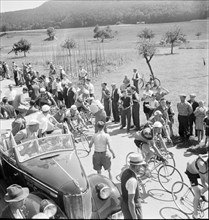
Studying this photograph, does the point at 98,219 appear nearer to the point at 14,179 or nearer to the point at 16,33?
the point at 14,179

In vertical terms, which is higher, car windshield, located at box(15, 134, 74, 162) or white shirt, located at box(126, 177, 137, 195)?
car windshield, located at box(15, 134, 74, 162)

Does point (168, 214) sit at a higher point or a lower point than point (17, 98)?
lower

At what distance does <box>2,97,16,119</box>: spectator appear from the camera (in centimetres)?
1401

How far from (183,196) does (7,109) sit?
32.8ft

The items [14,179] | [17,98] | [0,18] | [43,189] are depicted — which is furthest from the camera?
[0,18]

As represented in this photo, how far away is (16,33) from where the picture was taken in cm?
8000

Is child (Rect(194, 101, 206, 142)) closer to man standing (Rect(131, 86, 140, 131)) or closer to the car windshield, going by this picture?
man standing (Rect(131, 86, 140, 131))

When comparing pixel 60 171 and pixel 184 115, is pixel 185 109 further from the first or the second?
pixel 60 171

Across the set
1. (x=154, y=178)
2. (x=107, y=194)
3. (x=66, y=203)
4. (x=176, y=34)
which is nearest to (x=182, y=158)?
(x=154, y=178)

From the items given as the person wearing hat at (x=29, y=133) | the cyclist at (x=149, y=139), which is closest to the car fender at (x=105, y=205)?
the cyclist at (x=149, y=139)

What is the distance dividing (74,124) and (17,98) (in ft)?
11.2

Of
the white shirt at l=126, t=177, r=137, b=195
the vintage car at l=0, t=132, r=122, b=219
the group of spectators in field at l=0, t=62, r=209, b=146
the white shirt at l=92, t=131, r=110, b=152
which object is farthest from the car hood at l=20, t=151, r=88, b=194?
the group of spectators in field at l=0, t=62, r=209, b=146

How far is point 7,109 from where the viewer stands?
14.0m

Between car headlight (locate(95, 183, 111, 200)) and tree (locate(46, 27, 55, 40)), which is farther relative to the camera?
tree (locate(46, 27, 55, 40))
